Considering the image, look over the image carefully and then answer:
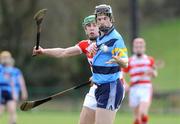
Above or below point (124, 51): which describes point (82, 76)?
below

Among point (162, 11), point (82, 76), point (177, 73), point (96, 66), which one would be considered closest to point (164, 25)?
point (162, 11)

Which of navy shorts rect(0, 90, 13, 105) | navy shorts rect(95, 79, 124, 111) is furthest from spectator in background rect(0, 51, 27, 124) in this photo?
navy shorts rect(95, 79, 124, 111)

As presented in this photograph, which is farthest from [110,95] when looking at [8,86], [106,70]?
[8,86]

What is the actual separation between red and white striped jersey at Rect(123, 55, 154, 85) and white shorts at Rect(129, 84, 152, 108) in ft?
0.40

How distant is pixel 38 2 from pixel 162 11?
21.7 metres

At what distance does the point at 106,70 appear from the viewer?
36.7 ft

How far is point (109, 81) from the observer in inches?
441

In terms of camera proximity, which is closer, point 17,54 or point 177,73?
point 17,54

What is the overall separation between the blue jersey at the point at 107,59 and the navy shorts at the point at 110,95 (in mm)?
78

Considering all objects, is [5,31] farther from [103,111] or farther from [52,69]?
[103,111]

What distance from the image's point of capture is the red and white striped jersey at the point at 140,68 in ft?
59.8

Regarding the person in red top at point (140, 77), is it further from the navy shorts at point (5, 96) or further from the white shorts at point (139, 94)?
the navy shorts at point (5, 96)

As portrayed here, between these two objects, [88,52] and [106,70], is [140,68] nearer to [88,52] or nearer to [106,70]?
[88,52]

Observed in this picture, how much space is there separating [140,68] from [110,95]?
715 cm
